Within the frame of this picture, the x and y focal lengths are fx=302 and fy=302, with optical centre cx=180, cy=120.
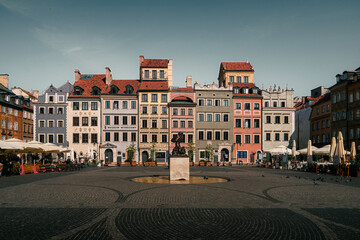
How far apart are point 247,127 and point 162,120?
15741mm

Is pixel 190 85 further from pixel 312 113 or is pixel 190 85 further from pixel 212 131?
pixel 312 113

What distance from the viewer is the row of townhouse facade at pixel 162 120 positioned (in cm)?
5356

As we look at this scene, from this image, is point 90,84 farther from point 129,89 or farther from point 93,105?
point 129,89

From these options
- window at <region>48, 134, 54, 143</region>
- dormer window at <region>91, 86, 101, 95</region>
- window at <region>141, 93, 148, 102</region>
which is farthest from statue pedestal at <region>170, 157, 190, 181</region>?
window at <region>48, 134, 54, 143</region>

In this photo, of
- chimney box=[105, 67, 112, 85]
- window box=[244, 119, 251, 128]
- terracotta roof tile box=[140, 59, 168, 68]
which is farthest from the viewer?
terracotta roof tile box=[140, 59, 168, 68]

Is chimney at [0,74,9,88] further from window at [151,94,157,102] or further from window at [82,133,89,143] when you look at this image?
window at [151,94,157,102]

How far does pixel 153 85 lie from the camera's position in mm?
55688

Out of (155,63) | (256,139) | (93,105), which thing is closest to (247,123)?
(256,139)

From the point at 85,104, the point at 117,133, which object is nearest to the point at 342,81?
the point at 117,133

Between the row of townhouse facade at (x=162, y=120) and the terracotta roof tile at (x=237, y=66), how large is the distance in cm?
699

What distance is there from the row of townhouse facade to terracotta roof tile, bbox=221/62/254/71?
699 centimetres

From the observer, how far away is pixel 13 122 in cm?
5431

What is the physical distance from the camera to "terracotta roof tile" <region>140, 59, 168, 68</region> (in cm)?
5788

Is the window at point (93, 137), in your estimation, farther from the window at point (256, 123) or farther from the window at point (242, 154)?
the window at point (256, 123)
